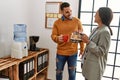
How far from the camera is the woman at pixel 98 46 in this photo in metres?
1.63

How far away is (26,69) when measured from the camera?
2373mm

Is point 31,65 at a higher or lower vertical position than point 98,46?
lower

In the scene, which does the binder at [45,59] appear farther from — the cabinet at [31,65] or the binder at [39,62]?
the binder at [39,62]

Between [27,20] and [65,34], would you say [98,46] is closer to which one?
[65,34]

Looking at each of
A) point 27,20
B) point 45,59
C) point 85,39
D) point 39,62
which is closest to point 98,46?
point 85,39

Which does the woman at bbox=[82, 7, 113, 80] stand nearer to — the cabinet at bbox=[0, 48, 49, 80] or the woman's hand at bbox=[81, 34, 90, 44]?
the woman's hand at bbox=[81, 34, 90, 44]

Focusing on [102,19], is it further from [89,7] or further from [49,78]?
[49,78]

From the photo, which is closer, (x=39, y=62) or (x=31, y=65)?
(x=31, y=65)

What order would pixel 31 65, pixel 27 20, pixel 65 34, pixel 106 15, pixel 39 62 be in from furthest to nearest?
1. pixel 27 20
2. pixel 39 62
3. pixel 31 65
4. pixel 65 34
5. pixel 106 15

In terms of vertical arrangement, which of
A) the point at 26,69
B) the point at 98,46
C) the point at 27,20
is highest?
the point at 27,20

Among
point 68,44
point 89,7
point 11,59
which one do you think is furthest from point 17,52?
point 89,7

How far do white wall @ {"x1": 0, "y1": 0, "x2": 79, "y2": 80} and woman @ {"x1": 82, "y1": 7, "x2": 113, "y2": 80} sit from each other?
1.15m

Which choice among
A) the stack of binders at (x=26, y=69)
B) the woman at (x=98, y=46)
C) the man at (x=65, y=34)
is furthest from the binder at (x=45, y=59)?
the woman at (x=98, y=46)

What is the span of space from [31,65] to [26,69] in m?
0.16
